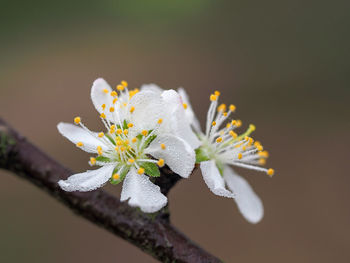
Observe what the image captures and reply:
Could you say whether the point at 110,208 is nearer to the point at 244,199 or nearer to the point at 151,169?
the point at 151,169

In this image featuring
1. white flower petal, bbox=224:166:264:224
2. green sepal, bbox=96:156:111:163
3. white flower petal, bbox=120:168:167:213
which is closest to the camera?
white flower petal, bbox=120:168:167:213

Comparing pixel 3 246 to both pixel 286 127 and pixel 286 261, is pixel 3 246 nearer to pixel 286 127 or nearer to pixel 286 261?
pixel 286 261

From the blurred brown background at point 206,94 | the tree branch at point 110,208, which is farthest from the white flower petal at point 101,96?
the blurred brown background at point 206,94

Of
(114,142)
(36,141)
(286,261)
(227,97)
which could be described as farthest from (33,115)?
(114,142)

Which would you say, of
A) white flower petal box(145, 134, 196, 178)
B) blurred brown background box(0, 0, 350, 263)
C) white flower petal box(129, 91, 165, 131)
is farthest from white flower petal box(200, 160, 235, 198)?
blurred brown background box(0, 0, 350, 263)

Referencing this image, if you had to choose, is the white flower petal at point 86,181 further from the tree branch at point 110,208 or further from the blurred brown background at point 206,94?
the blurred brown background at point 206,94

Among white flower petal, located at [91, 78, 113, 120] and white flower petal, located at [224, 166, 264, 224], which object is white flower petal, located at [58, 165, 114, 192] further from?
white flower petal, located at [224, 166, 264, 224]
